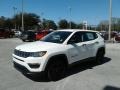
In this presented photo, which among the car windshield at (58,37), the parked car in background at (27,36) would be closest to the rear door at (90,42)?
the car windshield at (58,37)

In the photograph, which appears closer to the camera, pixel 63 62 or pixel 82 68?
pixel 63 62

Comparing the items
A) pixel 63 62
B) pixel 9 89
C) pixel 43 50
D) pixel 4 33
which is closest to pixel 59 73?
pixel 63 62

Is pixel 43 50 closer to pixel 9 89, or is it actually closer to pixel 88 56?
pixel 9 89

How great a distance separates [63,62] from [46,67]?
0.90 meters

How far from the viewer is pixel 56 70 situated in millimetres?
7984

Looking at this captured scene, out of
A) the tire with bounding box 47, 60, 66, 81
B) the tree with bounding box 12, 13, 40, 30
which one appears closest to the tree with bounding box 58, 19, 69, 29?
the tree with bounding box 12, 13, 40, 30

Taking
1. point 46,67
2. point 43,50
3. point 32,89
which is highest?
point 43,50

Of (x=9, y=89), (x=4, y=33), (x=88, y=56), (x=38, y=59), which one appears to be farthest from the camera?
(x=4, y=33)

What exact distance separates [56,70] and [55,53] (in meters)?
0.62

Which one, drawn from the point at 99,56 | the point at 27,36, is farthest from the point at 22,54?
the point at 27,36

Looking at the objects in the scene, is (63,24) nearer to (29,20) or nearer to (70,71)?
(29,20)

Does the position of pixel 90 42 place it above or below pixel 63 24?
below

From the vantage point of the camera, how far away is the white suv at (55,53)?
24.5ft

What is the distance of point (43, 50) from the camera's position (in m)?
7.57
